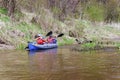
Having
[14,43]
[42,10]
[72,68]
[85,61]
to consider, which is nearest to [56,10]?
[42,10]

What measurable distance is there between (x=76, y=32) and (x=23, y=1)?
309 inches

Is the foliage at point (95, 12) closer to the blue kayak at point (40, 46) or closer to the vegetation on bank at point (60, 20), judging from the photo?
the vegetation on bank at point (60, 20)

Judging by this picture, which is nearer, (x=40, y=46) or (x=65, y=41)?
(x=40, y=46)

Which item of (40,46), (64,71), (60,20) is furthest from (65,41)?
(64,71)

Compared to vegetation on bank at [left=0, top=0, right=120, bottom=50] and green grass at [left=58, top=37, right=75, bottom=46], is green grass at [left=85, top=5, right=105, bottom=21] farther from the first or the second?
green grass at [left=58, top=37, right=75, bottom=46]

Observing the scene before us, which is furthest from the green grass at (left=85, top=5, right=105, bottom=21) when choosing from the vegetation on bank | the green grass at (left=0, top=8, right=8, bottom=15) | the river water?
the river water

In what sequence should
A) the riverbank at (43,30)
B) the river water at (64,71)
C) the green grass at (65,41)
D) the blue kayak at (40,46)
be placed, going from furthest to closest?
1. the green grass at (65,41)
2. the riverbank at (43,30)
3. the blue kayak at (40,46)
4. the river water at (64,71)

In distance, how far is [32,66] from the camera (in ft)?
66.3

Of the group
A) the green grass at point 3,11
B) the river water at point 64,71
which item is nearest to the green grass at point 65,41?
the green grass at point 3,11

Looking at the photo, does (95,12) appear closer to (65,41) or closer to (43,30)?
(43,30)

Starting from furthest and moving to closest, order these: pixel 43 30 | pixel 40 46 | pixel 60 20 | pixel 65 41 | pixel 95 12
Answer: pixel 95 12
pixel 60 20
pixel 43 30
pixel 65 41
pixel 40 46

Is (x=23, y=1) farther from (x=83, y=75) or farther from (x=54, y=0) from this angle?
(x=83, y=75)

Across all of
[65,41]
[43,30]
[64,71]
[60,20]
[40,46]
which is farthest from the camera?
[60,20]

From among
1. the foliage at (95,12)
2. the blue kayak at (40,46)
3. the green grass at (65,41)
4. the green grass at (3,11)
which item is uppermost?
the foliage at (95,12)
